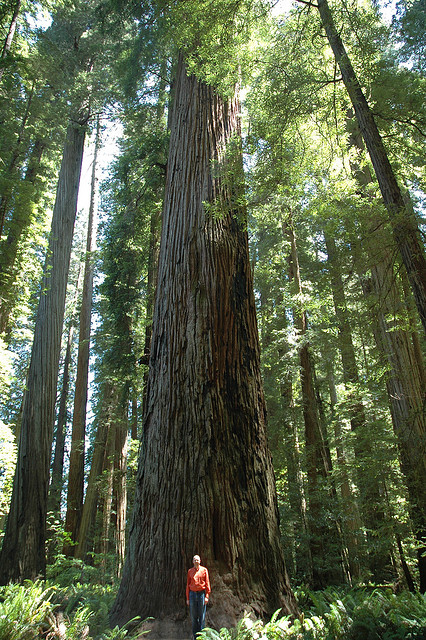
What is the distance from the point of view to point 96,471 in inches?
499

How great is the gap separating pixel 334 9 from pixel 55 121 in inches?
292

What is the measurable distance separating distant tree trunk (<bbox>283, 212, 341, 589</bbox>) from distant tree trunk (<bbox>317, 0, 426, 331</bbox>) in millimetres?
2497

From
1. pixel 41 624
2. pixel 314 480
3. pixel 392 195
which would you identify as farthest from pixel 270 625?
pixel 314 480

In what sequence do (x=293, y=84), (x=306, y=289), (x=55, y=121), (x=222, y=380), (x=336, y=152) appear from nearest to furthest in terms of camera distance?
(x=222, y=380) → (x=293, y=84) → (x=336, y=152) → (x=55, y=121) → (x=306, y=289)

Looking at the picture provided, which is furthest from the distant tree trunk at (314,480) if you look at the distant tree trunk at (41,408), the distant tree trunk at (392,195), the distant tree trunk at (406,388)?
the distant tree trunk at (41,408)

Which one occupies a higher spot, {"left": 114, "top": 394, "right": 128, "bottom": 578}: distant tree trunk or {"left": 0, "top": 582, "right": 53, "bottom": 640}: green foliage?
{"left": 114, "top": 394, "right": 128, "bottom": 578}: distant tree trunk

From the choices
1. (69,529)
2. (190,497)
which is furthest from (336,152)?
(69,529)

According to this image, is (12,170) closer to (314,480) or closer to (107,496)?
(107,496)

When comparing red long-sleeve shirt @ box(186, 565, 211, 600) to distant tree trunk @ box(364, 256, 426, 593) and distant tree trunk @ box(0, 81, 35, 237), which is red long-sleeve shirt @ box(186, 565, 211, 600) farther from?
distant tree trunk @ box(0, 81, 35, 237)

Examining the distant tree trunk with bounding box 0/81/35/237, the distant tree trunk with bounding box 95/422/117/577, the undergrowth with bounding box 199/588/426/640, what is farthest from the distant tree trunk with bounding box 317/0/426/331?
the distant tree trunk with bounding box 95/422/117/577

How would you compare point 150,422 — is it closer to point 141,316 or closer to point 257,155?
point 257,155

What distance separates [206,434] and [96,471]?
10.3 m

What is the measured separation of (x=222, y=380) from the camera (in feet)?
13.5

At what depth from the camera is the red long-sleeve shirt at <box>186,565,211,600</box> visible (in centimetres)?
321
